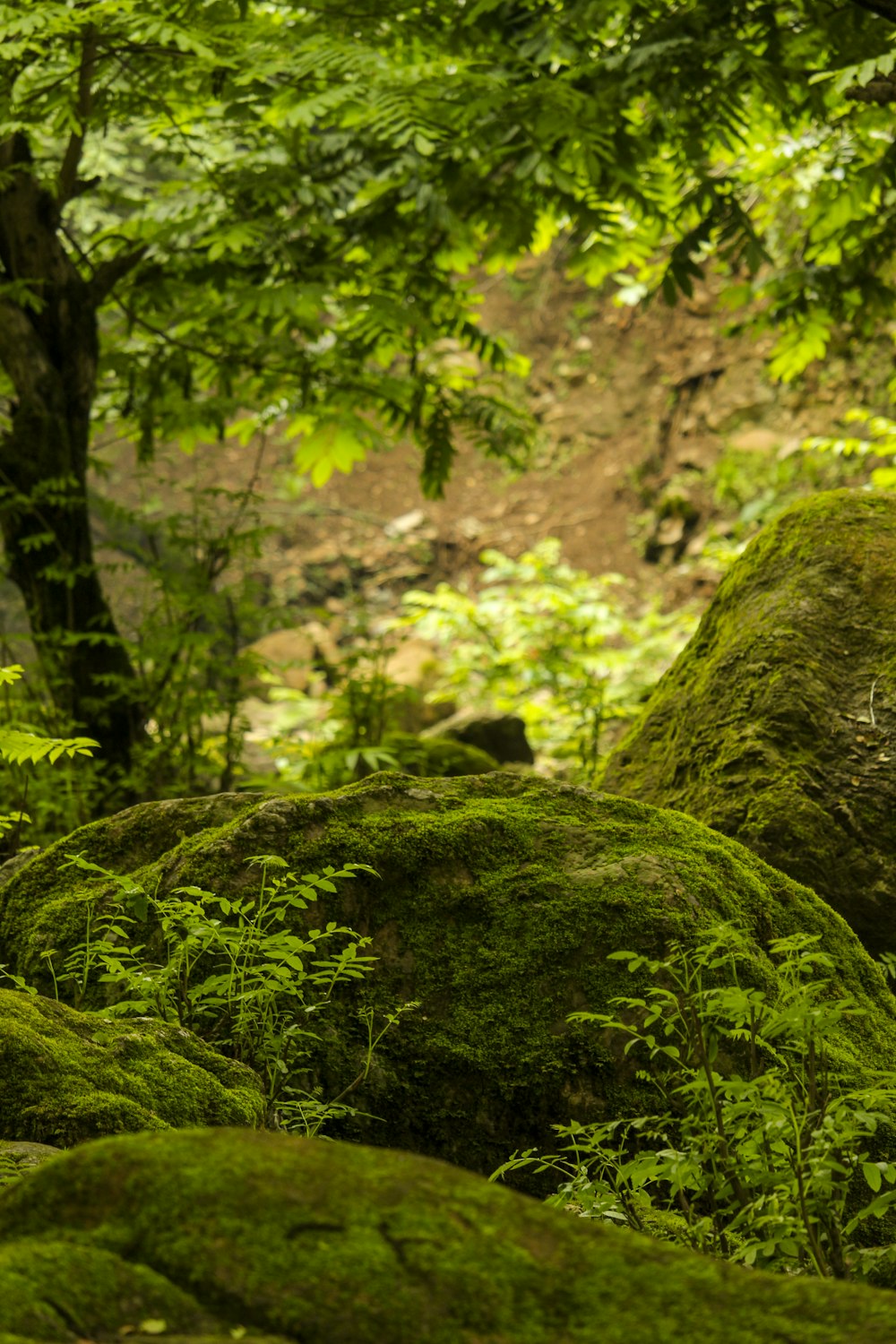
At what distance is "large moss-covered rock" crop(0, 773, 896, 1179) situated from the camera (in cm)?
248

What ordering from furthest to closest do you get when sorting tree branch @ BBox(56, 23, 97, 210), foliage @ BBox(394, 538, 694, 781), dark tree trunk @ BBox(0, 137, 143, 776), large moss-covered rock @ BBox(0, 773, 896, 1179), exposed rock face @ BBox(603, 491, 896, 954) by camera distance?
foliage @ BBox(394, 538, 694, 781), dark tree trunk @ BBox(0, 137, 143, 776), tree branch @ BBox(56, 23, 97, 210), exposed rock face @ BBox(603, 491, 896, 954), large moss-covered rock @ BBox(0, 773, 896, 1179)

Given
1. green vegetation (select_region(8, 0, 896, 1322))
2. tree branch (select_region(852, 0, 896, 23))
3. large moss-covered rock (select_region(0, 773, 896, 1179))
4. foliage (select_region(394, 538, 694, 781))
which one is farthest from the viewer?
foliage (select_region(394, 538, 694, 781))

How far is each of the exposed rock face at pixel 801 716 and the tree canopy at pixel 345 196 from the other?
5.27ft

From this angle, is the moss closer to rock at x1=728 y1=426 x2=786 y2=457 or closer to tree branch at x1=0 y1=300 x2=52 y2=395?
tree branch at x1=0 y1=300 x2=52 y2=395

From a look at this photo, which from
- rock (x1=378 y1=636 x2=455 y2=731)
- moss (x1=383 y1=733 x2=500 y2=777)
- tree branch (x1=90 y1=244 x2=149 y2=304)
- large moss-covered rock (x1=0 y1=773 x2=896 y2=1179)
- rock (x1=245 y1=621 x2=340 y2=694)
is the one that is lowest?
rock (x1=245 y1=621 x2=340 y2=694)

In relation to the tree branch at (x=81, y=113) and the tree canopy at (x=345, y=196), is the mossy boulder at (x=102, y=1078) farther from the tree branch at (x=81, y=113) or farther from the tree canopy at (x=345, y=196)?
the tree branch at (x=81, y=113)

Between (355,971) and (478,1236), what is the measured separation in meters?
1.11

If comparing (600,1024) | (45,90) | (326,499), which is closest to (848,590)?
(600,1024)

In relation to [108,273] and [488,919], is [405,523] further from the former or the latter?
[488,919]

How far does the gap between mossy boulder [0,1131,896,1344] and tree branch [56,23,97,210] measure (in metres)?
4.67

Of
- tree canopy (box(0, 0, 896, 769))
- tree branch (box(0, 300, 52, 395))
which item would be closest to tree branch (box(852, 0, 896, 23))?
tree canopy (box(0, 0, 896, 769))

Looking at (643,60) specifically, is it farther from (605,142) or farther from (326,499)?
(326,499)

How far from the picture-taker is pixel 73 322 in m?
6.09

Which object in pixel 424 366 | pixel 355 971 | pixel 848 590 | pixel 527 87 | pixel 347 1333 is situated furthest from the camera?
pixel 424 366
